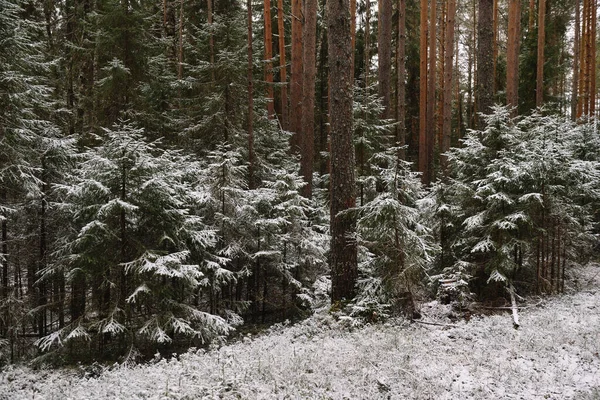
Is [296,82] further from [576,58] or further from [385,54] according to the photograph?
[576,58]

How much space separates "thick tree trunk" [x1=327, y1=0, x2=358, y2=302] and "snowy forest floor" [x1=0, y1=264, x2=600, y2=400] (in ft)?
4.02

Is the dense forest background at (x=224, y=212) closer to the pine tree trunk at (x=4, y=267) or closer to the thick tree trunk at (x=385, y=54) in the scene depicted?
the pine tree trunk at (x=4, y=267)

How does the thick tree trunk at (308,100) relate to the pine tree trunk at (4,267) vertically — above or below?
above

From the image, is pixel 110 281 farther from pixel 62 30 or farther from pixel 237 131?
pixel 62 30

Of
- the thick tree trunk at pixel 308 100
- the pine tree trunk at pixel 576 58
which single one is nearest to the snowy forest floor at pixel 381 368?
the thick tree trunk at pixel 308 100

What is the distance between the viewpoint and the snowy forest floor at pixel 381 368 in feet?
16.6

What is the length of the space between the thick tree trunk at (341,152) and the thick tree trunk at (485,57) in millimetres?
5121

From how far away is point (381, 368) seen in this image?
566 centimetres

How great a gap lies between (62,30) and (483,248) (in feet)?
60.9

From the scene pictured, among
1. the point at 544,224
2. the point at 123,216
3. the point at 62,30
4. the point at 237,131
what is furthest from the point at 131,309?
the point at 62,30

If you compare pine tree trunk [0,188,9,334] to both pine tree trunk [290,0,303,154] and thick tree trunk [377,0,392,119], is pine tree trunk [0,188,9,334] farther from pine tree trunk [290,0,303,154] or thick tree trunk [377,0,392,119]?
thick tree trunk [377,0,392,119]

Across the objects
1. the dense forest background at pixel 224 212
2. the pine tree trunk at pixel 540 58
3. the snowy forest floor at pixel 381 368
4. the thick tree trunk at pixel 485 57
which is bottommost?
the snowy forest floor at pixel 381 368

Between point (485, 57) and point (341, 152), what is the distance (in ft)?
20.4

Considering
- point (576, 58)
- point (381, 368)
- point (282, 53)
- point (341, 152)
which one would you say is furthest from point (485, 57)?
point (576, 58)
